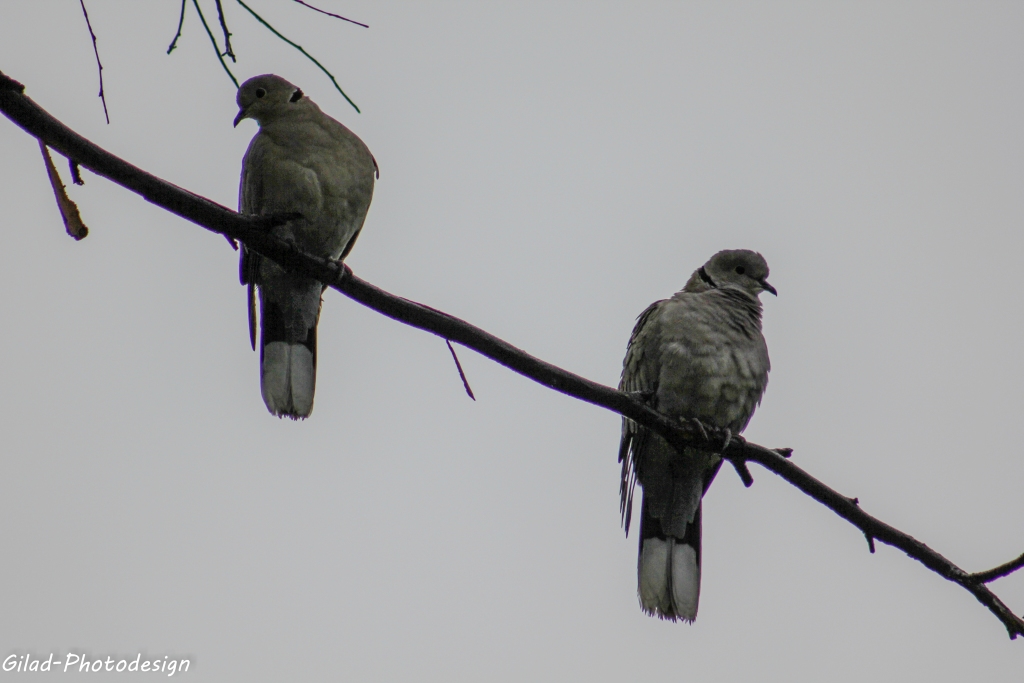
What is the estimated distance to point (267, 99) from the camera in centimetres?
422

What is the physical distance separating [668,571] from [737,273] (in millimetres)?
1692

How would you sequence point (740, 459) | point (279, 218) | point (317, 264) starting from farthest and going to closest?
point (740, 459)
point (317, 264)
point (279, 218)

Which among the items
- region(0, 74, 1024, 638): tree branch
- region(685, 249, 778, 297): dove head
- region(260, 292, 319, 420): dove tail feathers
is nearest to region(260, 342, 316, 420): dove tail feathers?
region(260, 292, 319, 420): dove tail feathers

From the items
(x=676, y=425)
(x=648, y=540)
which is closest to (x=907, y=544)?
(x=676, y=425)

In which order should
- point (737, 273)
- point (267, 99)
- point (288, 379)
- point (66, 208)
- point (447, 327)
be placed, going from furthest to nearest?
point (737, 273) < point (267, 99) < point (288, 379) < point (447, 327) < point (66, 208)

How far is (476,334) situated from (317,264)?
43cm

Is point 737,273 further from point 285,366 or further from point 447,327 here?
point 447,327

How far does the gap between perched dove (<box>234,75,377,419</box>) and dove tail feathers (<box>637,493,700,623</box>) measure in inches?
64.9

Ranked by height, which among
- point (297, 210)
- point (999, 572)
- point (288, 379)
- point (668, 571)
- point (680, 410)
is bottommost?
point (999, 572)

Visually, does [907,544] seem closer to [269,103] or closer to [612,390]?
[612,390]

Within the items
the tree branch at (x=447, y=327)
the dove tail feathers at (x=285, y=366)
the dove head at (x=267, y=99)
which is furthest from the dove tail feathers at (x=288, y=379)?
the tree branch at (x=447, y=327)

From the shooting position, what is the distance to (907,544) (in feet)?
9.05

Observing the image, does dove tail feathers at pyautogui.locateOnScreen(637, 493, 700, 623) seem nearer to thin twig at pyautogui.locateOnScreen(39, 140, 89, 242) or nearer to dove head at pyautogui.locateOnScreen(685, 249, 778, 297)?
dove head at pyautogui.locateOnScreen(685, 249, 778, 297)

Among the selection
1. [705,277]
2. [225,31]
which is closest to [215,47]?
[225,31]
